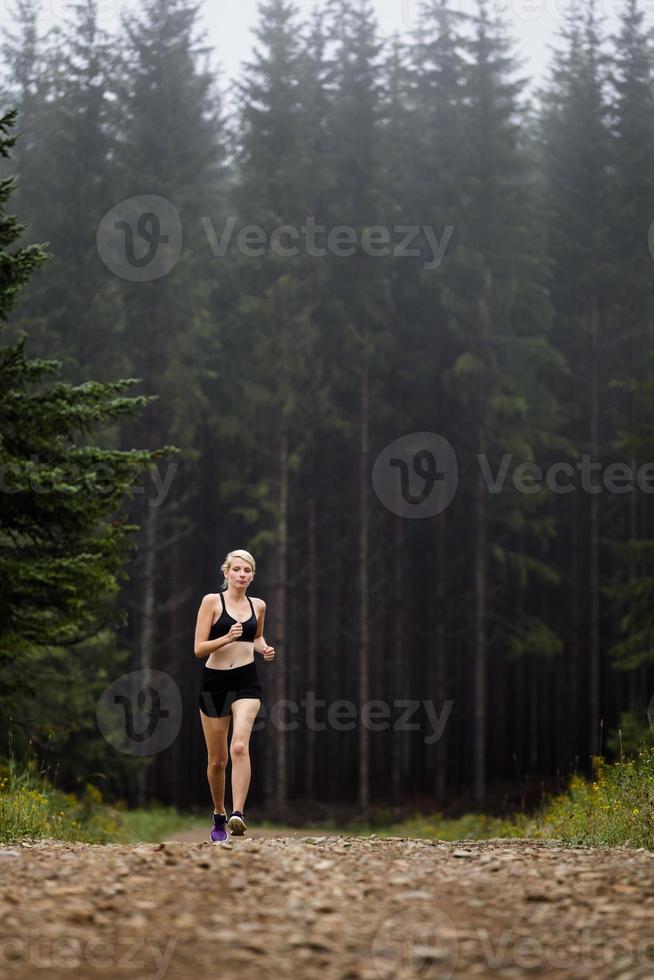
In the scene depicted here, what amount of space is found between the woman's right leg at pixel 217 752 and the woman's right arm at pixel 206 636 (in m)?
0.57

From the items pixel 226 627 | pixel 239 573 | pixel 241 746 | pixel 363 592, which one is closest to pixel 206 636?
pixel 226 627

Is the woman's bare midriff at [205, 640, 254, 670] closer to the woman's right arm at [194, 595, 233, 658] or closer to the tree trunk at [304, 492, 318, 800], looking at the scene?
the woman's right arm at [194, 595, 233, 658]

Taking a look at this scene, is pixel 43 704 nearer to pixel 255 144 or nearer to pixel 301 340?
pixel 301 340

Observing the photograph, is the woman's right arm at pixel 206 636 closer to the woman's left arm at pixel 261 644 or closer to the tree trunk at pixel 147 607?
the woman's left arm at pixel 261 644

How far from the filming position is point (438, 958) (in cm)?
454

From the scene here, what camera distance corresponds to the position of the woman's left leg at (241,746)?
808cm

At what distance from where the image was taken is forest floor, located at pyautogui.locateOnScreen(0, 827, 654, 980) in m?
4.45

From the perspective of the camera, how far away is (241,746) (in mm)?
8078

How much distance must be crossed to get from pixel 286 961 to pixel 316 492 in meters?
23.7

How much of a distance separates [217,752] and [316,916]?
3489mm

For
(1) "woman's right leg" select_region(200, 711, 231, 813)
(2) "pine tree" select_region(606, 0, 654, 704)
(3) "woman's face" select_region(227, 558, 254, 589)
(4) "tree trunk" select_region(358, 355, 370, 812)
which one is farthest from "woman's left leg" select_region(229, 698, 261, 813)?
(2) "pine tree" select_region(606, 0, 654, 704)

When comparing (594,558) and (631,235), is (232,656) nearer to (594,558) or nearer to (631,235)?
(594,558)

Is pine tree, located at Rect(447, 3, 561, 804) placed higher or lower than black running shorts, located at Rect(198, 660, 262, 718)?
higher

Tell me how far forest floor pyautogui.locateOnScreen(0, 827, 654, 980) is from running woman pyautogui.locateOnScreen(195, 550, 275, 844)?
162 centimetres
